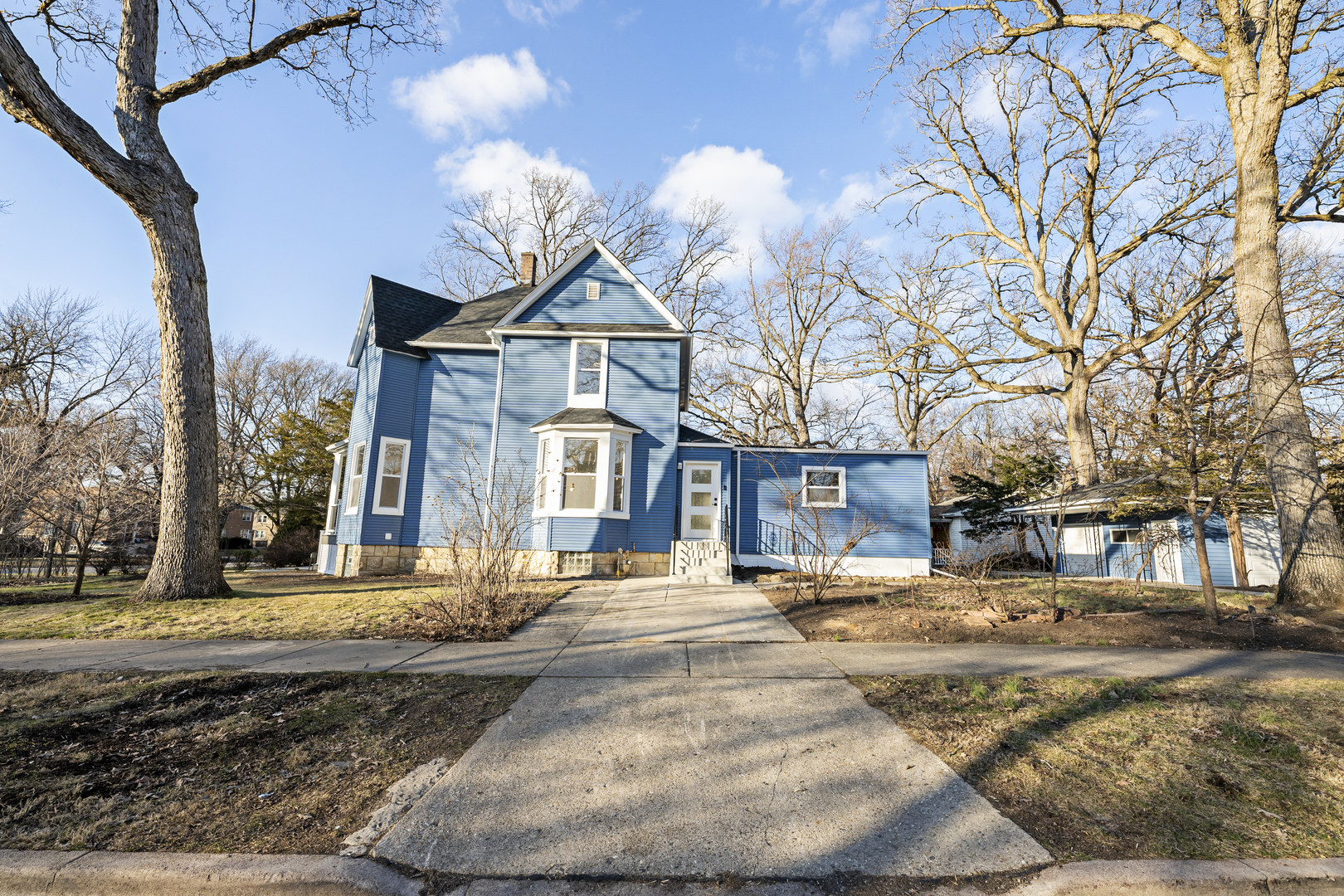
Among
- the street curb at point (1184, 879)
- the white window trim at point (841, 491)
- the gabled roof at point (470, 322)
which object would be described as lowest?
the street curb at point (1184, 879)

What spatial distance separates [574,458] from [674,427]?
8.32ft

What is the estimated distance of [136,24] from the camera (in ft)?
31.8

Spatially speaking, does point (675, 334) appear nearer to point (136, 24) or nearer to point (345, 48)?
point (345, 48)

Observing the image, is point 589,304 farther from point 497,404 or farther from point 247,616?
point 247,616

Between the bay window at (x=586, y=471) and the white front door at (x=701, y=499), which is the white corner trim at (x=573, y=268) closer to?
the bay window at (x=586, y=471)

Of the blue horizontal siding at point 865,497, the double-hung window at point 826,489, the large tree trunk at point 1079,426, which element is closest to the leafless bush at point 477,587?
the blue horizontal siding at point 865,497

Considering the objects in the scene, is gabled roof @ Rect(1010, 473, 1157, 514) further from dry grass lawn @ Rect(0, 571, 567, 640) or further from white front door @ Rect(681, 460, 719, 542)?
dry grass lawn @ Rect(0, 571, 567, 640)

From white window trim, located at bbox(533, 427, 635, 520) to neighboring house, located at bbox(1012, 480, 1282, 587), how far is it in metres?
11.6

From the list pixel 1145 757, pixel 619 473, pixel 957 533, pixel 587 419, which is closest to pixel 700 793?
pixel 1145 757

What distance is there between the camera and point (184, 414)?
958 cm

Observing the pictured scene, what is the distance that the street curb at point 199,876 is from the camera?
7.48 feet

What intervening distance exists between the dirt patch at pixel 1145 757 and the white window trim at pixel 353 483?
43.7 feet

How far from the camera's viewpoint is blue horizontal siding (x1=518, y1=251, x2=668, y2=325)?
1505 cm

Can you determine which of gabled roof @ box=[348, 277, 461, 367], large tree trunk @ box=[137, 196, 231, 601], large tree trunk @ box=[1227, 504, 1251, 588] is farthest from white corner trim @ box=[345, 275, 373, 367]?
large tree trunk @ box=[1227, 504, 1251, 588]
